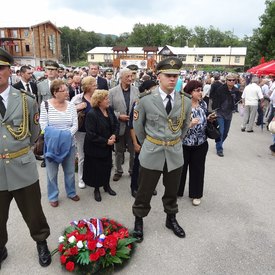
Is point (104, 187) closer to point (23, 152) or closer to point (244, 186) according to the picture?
point (23, 152)

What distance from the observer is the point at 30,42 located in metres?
47.2

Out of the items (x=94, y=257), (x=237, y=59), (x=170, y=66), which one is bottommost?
(x=94, y=257)

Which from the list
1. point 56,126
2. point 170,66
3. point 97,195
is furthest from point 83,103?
point 170,66

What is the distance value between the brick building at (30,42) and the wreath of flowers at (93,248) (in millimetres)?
46608

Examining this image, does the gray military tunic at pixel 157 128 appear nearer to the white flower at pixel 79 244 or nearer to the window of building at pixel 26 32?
the white flower at pixel 79 244

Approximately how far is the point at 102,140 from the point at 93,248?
1674mm

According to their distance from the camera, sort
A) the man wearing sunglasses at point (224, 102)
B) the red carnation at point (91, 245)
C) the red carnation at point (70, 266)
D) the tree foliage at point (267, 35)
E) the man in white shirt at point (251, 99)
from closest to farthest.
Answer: the red carnation at point (70, 266) → the red carnation at point (91, 245) → the man wearing sunglasses at point (224, 102) → the man in white shirt at point (251, 99) → the tree foliage at point (267, 35)

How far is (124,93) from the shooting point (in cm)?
475

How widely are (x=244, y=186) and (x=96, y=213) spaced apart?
2757 millimetres

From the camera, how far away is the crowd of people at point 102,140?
2.49 metres

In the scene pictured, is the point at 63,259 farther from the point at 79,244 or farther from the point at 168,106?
the point at 168,106

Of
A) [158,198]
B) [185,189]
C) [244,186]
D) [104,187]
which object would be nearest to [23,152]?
[104,187]

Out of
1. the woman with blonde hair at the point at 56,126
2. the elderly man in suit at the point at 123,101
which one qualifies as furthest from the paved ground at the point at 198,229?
the elderly man in suit at the point at 123,101

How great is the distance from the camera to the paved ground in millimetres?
2811
